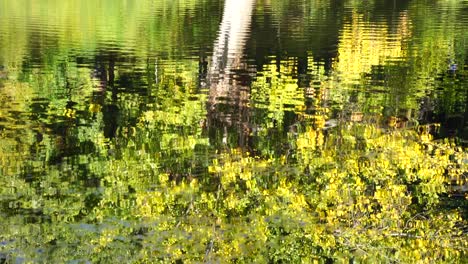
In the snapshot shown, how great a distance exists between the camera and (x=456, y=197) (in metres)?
12.2

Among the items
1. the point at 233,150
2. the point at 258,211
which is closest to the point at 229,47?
the point at 233,150

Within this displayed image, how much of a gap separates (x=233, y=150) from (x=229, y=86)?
6.46 meters

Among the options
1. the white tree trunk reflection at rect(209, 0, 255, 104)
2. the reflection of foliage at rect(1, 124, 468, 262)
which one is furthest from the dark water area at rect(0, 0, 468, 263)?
the white tree trunk reflection at rect(209, 0, 255, 104)

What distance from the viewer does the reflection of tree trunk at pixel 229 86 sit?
16.1 meters

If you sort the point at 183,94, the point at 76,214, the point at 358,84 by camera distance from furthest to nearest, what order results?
the point at 358,84, the point at 183,94, the point at 76,214

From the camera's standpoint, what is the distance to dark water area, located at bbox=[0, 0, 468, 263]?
1013 centimetres

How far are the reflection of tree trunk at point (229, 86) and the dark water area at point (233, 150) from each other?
0.25 ft

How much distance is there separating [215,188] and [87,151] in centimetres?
356

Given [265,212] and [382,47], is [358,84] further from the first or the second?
[265,212]

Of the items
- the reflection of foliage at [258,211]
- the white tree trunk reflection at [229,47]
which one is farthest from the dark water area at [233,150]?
the white tree trunk reflection at [229,47]

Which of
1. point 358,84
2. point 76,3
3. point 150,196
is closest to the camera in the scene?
point 150,196

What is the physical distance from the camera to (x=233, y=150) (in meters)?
14.3

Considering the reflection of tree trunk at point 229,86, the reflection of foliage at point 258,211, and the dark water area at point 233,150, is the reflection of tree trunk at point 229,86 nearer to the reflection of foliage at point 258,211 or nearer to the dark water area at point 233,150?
the dark water area at point 233,150

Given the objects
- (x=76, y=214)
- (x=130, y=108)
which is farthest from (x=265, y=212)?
(x=130, y=108)
